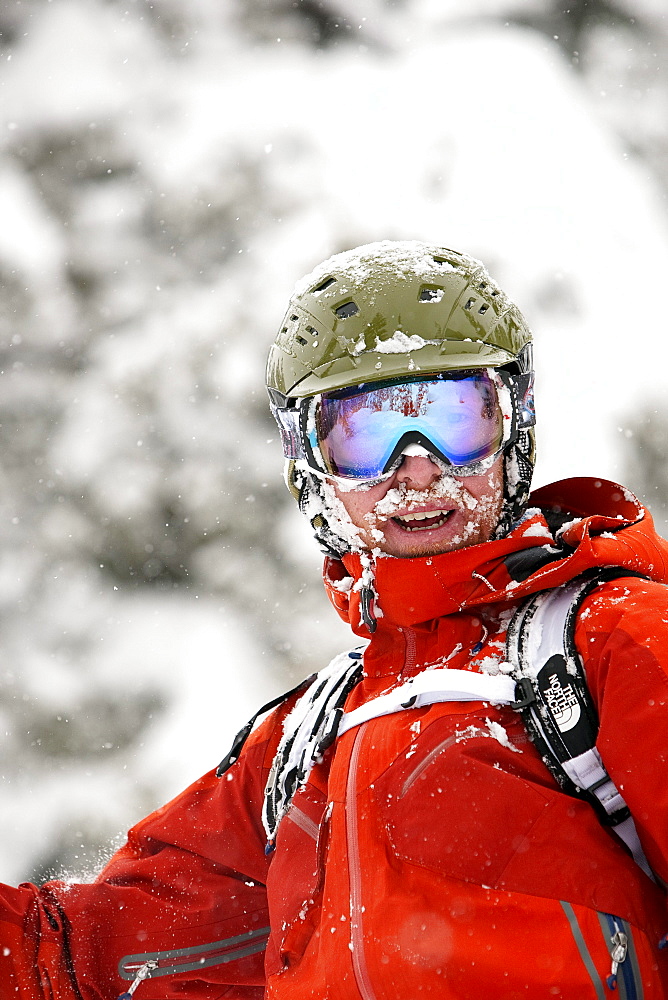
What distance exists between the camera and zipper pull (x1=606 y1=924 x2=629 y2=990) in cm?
182

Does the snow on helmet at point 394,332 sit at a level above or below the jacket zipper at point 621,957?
above

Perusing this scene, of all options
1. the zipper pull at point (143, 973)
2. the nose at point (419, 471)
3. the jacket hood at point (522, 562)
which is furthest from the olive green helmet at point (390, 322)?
the zipper pull at point (143, 973)

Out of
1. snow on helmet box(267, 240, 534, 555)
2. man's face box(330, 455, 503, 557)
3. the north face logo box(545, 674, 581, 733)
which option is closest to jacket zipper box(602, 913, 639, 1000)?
the north face logo box(545, 674, 581, 733)

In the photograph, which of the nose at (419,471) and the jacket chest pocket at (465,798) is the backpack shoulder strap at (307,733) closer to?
the jacket chest pocket at (465,798)

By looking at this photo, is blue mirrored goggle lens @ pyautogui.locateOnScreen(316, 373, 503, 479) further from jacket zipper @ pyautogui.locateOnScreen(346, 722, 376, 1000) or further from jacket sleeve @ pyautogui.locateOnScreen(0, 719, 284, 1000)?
jacket sleeve @ pyautogui.locateOnScreen(0, 719, 284, 1000)

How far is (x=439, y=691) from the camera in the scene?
2242 mm

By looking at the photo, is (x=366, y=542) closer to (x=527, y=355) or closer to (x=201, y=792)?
(x=527, y=355)

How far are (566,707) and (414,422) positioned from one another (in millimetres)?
962

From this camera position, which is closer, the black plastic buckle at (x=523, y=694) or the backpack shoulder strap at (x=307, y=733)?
the black plastic buckle at (x=523, y=694)

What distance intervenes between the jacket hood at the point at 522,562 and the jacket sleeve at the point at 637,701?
0.20 metres

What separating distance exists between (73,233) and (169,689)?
317 inches

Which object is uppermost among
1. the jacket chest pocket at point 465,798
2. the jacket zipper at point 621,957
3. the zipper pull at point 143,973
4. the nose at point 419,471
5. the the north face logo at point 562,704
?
the nose at point 419,471

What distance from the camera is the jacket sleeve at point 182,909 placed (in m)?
2.93

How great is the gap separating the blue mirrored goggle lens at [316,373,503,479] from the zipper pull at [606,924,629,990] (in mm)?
1296
